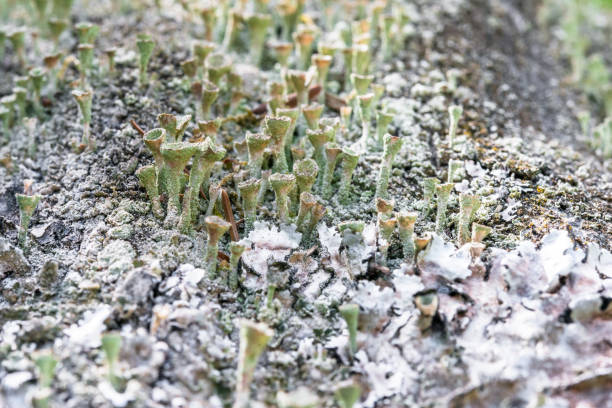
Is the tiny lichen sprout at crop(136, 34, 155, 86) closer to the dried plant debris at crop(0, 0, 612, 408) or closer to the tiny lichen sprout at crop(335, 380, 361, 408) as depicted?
the dried plant debris at crop(0, 0, 612, 408)

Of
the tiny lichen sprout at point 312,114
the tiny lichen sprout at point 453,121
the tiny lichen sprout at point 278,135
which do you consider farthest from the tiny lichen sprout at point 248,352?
the tiny lichen sprout at point 453,121

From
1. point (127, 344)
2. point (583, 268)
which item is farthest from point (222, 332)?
point (583, 268)

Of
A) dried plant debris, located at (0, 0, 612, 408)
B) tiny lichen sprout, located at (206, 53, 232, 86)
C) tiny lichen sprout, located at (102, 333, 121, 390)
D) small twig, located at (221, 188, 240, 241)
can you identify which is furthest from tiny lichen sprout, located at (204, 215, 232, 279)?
tiny lichen sprout, located at (206, 53, 232, 86)

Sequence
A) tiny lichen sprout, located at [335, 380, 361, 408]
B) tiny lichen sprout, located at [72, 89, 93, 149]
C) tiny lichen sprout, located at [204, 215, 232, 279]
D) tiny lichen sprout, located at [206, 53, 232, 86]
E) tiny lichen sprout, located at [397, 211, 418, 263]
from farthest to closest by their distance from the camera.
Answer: tiny lichen sprout, located at [206, 53, 232, 86], tiny lichen sprout, located at [72, 89, 93, 149], tiny lichen sprout, located at [397, 211, 418, 263], tiny lichen sprout, located at [204, 215, 232, 279], tiny lichen sprout, located at [335, 380, 361, 408]

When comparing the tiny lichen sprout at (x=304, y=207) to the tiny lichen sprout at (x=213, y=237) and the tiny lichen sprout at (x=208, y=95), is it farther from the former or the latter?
the tiny lichen sprout at (x=208, y=95)

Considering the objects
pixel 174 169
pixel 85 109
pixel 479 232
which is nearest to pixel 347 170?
pixel 479 232

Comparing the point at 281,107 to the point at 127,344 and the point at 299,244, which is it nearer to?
the point at 299,244

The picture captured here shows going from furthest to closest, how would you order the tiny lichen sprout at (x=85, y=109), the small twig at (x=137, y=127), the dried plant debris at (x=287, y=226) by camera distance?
1. the small twig at (x=137, y=127)
2. the tiny lichen sprout at (x=85, y=109)
3. the dried plant debris at (x=287, y=226)

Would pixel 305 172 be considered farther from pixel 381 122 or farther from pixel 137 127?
pixel 137 127

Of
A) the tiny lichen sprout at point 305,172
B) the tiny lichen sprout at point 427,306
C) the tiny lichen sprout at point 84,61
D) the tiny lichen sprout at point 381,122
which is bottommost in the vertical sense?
the tiny lichen sprout at point 427,306
